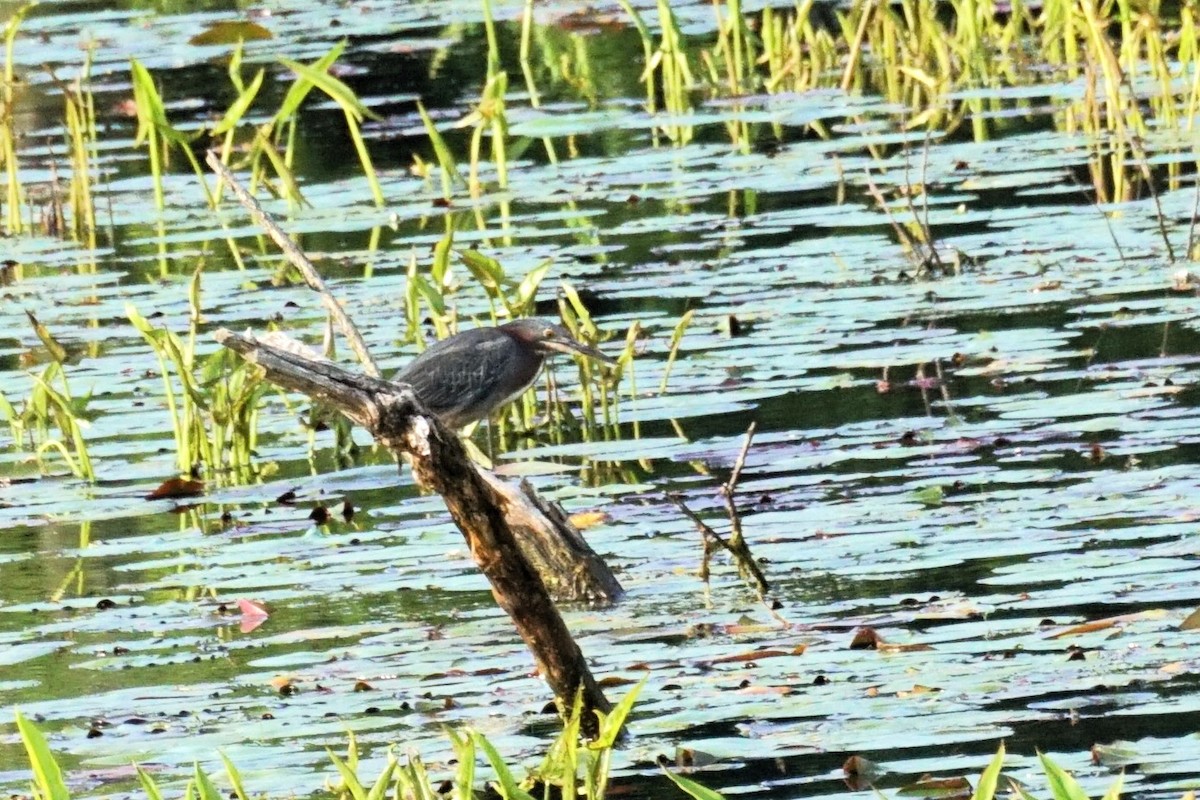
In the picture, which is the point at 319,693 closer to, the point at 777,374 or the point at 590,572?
the point at 590,572

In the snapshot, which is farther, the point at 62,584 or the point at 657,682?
the point at 62,584

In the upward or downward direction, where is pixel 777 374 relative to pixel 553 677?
downward

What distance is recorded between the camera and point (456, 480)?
483 centimetres

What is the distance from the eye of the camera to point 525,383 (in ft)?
25.7

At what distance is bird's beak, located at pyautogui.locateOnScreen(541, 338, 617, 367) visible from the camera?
7797 mm

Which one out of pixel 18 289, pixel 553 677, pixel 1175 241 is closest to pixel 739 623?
pixel 553 677

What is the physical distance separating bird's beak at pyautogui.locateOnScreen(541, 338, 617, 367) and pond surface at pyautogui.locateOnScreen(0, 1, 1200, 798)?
26 cm

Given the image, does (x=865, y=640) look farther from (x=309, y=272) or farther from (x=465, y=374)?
(x=465, y=374)

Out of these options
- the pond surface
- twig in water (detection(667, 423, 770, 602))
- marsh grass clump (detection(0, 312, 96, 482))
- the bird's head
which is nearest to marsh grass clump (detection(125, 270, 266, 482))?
the pond surface

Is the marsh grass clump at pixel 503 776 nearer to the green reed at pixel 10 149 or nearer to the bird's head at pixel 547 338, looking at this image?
the bird's head at pixel 547 338

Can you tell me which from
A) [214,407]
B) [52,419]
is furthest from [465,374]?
[52,419]

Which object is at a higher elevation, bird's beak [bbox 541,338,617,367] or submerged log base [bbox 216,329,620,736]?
submerged log base [bbox 216,329,620,736]

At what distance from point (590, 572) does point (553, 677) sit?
3.93 feet

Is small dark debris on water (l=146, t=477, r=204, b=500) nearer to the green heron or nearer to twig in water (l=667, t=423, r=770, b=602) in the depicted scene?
the green heron
